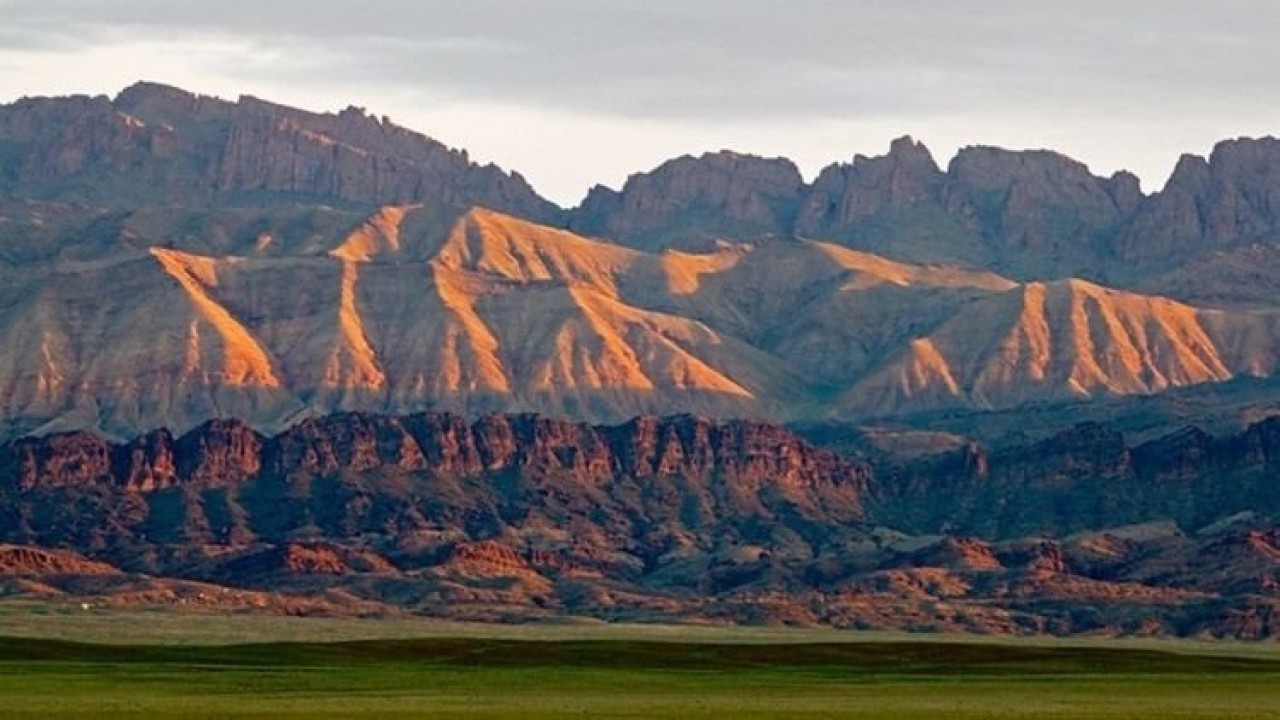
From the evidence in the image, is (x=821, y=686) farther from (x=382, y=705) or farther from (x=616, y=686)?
(x=382, y=705)

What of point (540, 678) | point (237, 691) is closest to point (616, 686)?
point (540, 678)

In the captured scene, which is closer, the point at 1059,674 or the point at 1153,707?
the point at 1153,707

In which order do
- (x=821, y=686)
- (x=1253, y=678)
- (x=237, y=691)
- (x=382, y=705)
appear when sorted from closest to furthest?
(x=382, y=705) < (x=237, y=691) < (x=821, y=686) < (x=1253, y=678)

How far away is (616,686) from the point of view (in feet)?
579


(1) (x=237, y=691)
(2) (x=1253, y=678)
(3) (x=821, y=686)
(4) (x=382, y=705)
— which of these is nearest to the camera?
(4) (x=382, y=705)

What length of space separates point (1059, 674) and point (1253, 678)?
12089 mm

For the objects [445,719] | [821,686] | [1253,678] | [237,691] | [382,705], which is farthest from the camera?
[1253,678]

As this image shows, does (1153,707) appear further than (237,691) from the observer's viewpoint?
No

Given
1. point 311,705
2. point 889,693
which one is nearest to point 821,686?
point 889,693

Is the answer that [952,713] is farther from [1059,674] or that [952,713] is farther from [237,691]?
[1059,674]

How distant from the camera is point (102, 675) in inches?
7244

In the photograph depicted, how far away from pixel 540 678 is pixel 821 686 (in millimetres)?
16792

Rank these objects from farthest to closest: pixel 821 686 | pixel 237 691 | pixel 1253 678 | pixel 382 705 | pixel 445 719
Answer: pixel 1253 678, pixel 821 686, pixel 237 691, pixel 382 705, pixel 445 719

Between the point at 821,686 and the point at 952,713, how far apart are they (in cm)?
3403
